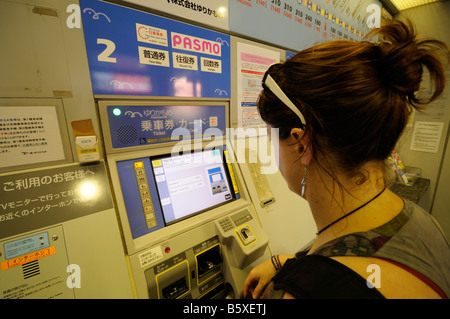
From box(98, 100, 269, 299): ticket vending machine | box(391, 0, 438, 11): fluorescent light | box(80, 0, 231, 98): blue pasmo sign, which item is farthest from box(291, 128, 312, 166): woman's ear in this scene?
box(391, 0, 438, 11): fluorescent light

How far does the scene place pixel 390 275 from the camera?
475 millimetres

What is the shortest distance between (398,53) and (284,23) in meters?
1.25

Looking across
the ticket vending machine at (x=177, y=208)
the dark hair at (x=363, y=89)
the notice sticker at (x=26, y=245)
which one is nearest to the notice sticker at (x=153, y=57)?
the ticket vending machine at (x=177, y=208)

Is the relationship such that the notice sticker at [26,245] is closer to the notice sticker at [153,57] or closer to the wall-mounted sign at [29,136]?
the wall-mounted sign at [29,136]

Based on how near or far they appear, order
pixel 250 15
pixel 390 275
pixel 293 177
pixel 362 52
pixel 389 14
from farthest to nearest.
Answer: pixel 389 14
pixel 250 15
pixel 293 177
pixel 362 52
pixel 390 275

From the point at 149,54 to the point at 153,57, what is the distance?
2 cm

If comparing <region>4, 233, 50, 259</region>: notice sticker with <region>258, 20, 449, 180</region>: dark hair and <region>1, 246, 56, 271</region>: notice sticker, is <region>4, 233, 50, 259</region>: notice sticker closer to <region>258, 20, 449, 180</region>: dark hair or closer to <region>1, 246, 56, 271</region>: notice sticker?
<region>1, 246, 56, 271</region>: notice sticker

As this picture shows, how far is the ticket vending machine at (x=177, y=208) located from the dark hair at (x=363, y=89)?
627 mm

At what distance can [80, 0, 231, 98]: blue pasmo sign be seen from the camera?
2.89 feet

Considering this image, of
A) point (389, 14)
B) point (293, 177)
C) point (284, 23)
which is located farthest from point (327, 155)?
point (389, 14)

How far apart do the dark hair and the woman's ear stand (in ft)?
0.08

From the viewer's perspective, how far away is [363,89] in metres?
0.57

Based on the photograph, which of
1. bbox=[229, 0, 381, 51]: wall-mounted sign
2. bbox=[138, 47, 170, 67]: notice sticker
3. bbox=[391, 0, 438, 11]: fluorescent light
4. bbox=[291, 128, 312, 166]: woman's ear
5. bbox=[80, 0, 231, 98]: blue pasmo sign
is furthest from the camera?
bbox=[391, 0, 438, 11]: fluorescent light

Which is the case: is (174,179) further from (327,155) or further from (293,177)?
(327,155)
